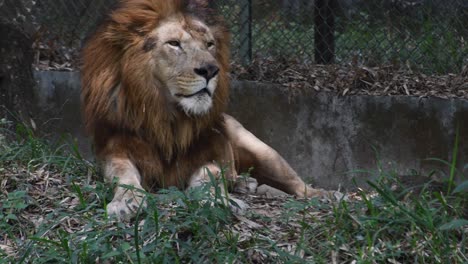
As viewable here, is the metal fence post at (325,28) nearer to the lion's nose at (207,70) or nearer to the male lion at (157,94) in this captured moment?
the male lion at (157,94)

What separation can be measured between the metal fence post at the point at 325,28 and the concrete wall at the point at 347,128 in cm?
37

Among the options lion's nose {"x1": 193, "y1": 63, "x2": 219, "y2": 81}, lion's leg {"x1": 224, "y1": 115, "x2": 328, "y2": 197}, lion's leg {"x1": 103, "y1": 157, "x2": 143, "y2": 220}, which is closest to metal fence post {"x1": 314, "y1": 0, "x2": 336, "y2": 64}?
lion's leg {"x1": 224, "y1": 115, "x2": 328, "y2": 197}

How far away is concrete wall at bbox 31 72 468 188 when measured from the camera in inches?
260

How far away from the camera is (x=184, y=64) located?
4.84 meters

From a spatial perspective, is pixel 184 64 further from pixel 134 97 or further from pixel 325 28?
pixel 325 28

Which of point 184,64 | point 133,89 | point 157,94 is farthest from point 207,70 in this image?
point 133,89

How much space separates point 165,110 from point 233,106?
2092 mm

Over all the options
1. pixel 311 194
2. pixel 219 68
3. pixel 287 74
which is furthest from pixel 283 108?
pixel 219 68

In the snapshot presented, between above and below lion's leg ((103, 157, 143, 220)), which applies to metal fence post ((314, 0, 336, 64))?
above

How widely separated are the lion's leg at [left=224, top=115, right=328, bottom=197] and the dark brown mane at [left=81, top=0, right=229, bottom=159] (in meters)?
0.58

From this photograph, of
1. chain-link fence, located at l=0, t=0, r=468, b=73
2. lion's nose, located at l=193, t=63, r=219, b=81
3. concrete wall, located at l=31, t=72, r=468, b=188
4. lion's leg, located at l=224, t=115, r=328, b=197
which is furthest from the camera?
chain-link fence, located at l=0, t=0, r=468, b=73

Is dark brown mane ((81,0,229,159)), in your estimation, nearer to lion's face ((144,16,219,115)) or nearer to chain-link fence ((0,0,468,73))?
lion's face ((144,16,219,115))

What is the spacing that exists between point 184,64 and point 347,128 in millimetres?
2239

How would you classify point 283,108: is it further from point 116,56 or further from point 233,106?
point 116,56
